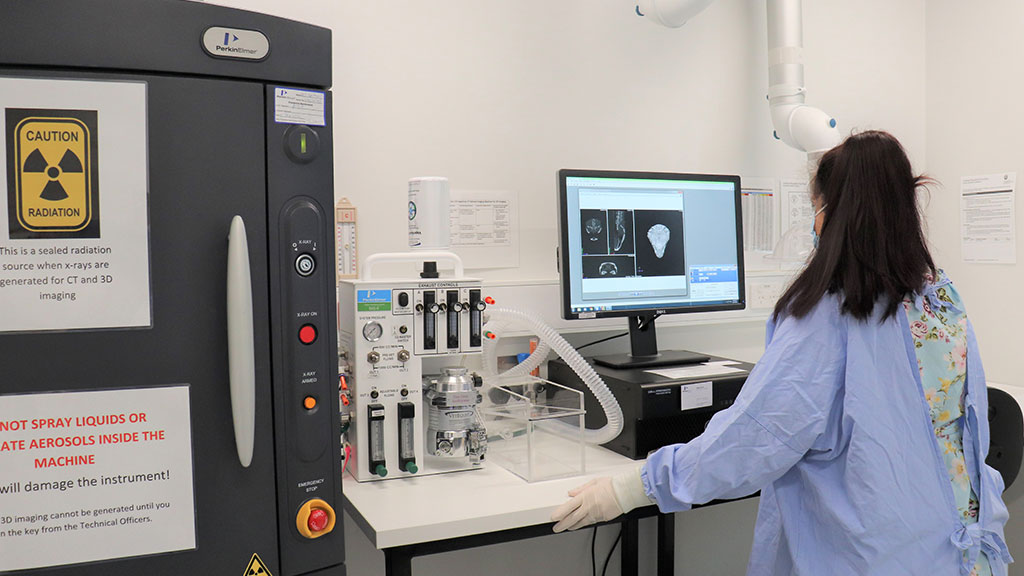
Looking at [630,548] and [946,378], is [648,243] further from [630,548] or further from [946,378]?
[630,548]

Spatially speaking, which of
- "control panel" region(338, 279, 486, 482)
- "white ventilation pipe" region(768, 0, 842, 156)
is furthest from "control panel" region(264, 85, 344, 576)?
"white ventilation pipe" region(768, 0, 842, 156)

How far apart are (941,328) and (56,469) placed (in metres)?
1.42

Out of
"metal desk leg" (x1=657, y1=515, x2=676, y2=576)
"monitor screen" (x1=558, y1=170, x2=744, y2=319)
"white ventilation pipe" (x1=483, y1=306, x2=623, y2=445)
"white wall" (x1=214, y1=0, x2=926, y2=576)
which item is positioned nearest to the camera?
"white ventilation pipe" (x1=483, y1=306, x2=623, y2=445)

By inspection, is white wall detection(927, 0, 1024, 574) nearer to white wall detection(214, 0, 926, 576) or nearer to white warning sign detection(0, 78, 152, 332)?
white wall detection(214, 0, 926, 576)

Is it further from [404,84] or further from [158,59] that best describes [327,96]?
[404,84]

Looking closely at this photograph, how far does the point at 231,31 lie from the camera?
3.50ft

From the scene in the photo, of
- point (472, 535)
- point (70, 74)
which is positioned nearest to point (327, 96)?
point (70, 74)

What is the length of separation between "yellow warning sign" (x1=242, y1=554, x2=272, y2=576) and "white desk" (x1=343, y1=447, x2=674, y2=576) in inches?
8.5

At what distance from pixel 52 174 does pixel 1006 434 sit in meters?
2.05

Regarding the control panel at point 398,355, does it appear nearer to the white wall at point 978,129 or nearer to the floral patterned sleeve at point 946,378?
the floral patterned sleeve at point 946,378

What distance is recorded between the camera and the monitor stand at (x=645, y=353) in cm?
198

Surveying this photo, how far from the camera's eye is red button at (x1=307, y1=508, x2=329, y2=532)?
116 cm

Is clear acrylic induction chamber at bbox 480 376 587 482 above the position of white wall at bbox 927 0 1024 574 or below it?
below

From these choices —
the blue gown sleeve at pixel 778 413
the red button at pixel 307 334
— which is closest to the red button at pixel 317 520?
the red button at pixel 307 334
